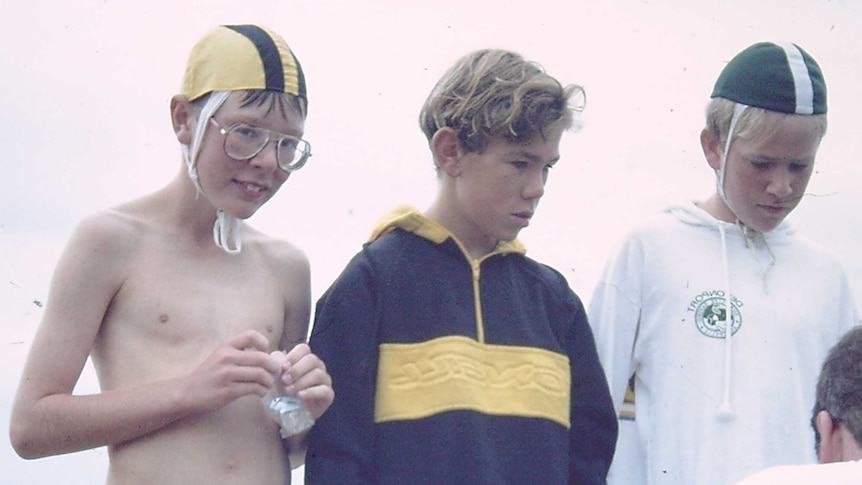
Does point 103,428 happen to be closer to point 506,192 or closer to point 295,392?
point 295,392

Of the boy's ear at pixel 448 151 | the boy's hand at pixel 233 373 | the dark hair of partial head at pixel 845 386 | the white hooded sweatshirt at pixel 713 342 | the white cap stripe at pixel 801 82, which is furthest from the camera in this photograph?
the white cap stripe at pixel 801 82

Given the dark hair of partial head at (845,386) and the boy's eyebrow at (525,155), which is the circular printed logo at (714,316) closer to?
the boy's eyebrow at (525,155)

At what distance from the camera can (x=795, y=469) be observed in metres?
2.26

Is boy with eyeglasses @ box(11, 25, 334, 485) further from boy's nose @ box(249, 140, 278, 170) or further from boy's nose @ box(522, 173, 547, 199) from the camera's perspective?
boy's nose @ box(522, 173, 547, 199)

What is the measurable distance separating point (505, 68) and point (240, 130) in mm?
729

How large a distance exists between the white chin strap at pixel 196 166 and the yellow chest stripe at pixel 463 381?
0.45m

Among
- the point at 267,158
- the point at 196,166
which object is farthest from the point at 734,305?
the point at 196,166

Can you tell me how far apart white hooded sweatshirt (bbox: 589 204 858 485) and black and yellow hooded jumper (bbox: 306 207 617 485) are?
0.27 meters

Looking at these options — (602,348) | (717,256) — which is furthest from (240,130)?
(717,256)

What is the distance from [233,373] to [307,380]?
158 millimetres

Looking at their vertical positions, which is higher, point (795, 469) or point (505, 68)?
point (505, 68)

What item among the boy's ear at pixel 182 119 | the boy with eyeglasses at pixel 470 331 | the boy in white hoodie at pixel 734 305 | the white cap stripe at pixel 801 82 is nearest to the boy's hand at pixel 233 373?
the boy with eyeglasses at pixel 470 331

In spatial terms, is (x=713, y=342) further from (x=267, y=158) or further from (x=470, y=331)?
(x=267, y=158)

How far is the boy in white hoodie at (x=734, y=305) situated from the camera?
12.0 ft
